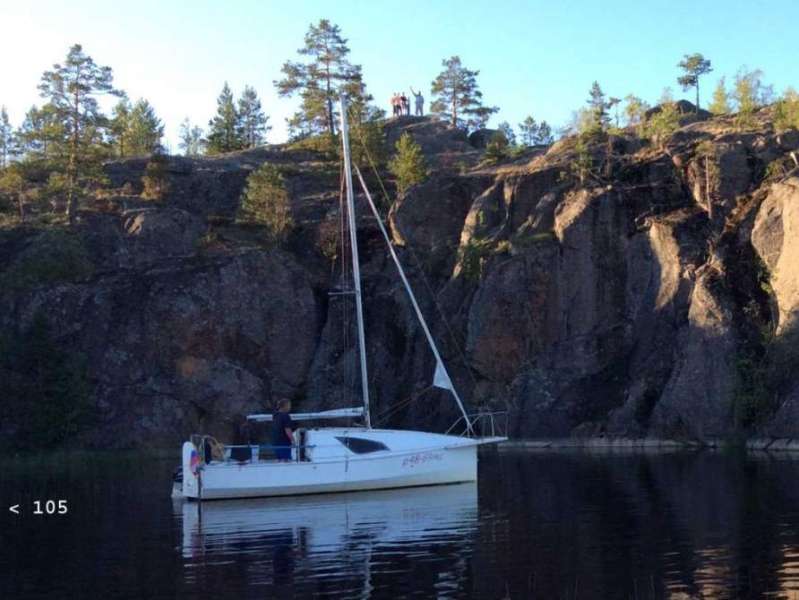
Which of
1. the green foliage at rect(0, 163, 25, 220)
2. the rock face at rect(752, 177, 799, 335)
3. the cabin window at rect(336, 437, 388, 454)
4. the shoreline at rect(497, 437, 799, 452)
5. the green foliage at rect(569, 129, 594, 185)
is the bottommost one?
the shoreline at rect(497, 437, 799, 452)

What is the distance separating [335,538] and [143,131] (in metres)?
91.6

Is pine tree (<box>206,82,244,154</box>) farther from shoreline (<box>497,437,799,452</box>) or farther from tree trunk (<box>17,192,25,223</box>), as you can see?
shoreline (<box>497,437,799,452</box>)

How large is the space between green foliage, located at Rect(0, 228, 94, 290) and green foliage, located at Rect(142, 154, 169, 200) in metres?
11.7

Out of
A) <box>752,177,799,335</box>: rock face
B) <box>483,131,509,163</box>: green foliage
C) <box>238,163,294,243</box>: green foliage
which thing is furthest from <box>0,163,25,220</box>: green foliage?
<box>752,177,799,335</box>: rock face

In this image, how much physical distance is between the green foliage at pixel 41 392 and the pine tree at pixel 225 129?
145 ft

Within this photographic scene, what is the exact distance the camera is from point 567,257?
6331cm

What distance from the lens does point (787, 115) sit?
66.2 metres

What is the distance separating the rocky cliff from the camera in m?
56.5

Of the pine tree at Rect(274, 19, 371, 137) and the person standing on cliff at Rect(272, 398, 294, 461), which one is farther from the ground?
the pine tree at Rect(274, 19, 371, 137)

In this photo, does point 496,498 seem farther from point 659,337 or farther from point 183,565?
point 659,337

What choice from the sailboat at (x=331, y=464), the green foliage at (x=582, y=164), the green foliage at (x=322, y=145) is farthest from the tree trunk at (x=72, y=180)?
the sailboat at (x=331, y=464)

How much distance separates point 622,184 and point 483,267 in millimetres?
10425

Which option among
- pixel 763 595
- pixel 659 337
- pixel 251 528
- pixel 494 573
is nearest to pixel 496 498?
pixel 251 528

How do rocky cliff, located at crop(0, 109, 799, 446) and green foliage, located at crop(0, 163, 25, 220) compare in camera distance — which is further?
green foliage, located at crop(0, 163, 25, 220)
